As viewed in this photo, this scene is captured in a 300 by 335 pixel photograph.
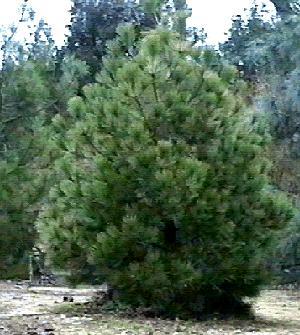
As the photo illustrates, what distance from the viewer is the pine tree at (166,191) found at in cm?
673

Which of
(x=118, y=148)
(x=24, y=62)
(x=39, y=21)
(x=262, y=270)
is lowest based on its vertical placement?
(x=262, y=270)

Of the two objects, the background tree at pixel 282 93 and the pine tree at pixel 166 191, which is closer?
the pine tree at pixel 166 191

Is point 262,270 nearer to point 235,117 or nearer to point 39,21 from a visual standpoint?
point 235,117

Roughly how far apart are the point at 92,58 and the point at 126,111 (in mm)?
14406

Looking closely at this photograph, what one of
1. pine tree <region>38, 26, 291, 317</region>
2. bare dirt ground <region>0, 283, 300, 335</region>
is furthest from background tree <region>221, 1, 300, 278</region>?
pine tree <region>38, 26, 291, 317</region>

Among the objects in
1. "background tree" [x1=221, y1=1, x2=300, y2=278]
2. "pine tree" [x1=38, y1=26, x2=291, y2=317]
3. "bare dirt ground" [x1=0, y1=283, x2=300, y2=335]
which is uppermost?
"background tree" [x1=221, y1=1, x2=300, y2=278]

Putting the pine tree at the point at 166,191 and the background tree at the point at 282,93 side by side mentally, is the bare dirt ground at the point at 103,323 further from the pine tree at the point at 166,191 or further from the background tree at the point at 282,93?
the background tree at the point at 282,93

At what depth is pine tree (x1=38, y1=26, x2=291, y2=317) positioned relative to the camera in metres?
6.73

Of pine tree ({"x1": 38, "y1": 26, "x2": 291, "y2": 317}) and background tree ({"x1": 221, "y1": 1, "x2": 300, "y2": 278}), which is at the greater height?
background tree ({"x1": 221, "y1": 1, "x2": 300, "y2": 278})

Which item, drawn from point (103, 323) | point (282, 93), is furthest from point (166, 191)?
point (282, 93)

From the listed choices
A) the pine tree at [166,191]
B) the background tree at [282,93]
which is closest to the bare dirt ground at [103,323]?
the pine tree at [166,191]

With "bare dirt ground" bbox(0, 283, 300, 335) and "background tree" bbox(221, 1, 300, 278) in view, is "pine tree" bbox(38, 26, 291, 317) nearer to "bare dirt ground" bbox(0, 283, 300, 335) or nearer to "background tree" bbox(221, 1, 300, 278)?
"bare dirt ground" bbox(0, 283, 300, 335)

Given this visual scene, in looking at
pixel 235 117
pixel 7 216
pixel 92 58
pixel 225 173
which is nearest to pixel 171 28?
pixel 235 117

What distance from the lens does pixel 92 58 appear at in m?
21.1
